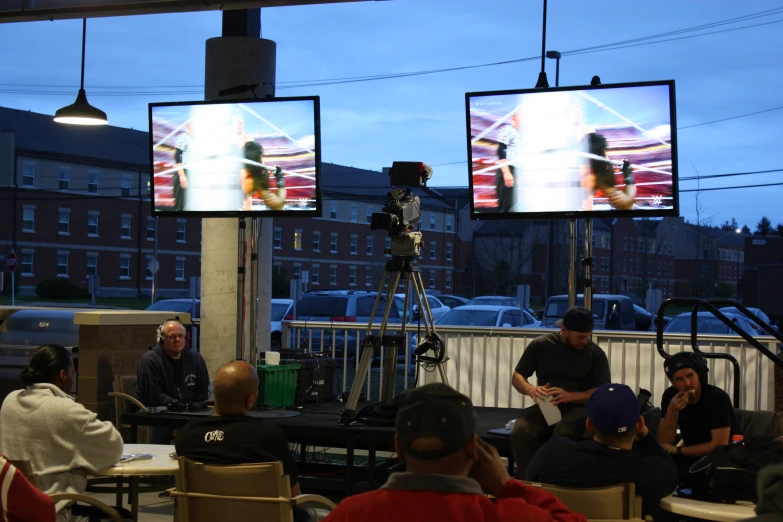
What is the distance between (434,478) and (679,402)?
11.1 feet

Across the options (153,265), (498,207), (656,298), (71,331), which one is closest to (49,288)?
(153,265)

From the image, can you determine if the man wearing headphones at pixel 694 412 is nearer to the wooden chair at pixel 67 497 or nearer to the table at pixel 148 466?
the table at pixel 148 466

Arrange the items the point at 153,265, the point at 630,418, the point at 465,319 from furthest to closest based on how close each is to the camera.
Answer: the point at 153,265 < the point at 465,319 < the point at 630,418

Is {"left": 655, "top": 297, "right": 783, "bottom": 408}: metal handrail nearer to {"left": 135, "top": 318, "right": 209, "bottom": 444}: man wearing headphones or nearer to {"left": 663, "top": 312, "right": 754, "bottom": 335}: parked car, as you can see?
{"left": 135, "top": 318, "right": 209, "bottom": 444}: man wearing headphones

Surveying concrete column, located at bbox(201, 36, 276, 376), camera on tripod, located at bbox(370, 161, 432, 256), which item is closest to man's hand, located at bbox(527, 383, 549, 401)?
camera on tripod, located at bbox(370, 161, 432, 256)

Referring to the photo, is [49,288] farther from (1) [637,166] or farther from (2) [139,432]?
(1) [637,166]

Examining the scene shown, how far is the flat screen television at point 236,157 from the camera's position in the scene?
7.51m

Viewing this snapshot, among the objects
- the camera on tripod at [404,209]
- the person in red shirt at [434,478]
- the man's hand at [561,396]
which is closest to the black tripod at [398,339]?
the camera on tripod at [404,209]

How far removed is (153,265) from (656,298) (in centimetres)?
2152

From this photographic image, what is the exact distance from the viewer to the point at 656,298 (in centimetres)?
2662

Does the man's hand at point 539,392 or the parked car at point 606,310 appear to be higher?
the man's hand at point 539,392

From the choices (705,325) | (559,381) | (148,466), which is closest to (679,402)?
(559,381)

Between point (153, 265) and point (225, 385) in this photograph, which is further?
point (153, 265)

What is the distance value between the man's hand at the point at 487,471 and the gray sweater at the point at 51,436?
8.14ft
